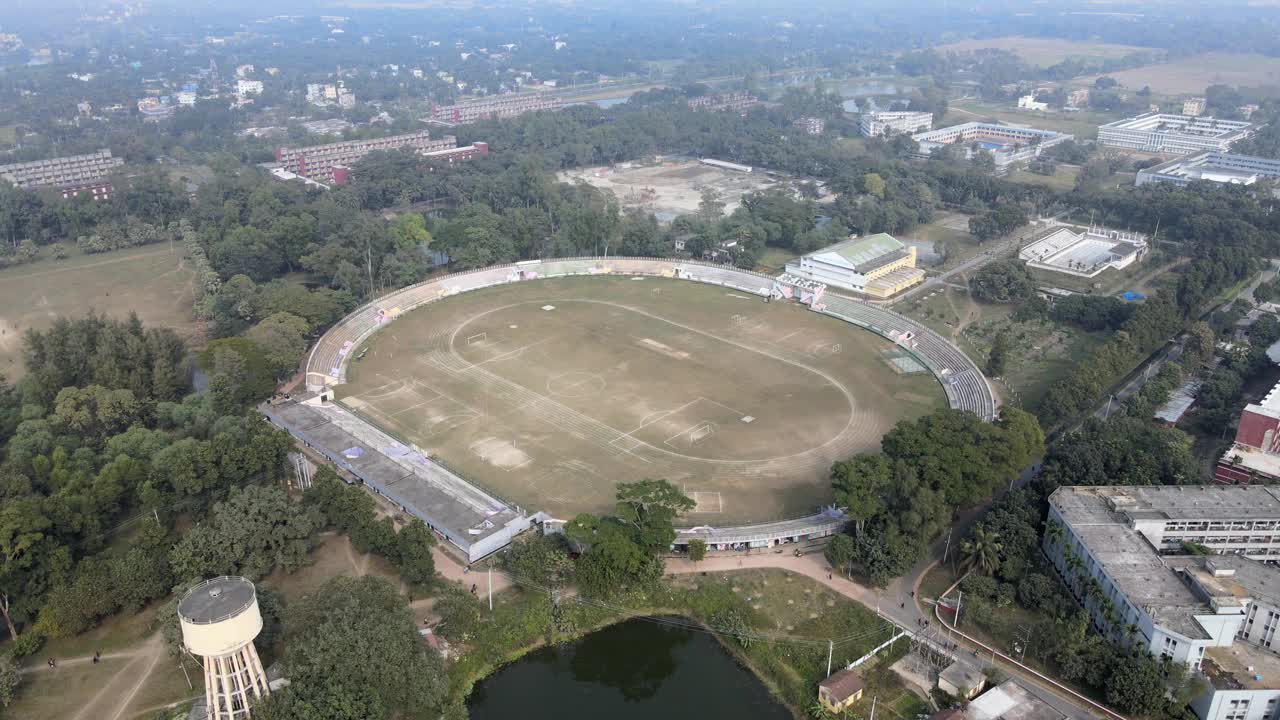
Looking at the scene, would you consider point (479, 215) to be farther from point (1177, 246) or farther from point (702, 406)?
point (1177, 246)

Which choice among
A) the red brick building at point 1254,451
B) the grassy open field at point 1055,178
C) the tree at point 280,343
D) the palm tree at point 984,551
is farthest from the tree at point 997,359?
the grassy open field at point 1055,178

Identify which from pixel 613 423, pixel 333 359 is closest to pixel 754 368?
pixel 613 423

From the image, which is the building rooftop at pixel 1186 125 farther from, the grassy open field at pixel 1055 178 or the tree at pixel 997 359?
the tree at pixel 997 359

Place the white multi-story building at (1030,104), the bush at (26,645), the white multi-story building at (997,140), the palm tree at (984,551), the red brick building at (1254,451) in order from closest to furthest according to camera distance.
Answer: the bush at (26,645) < the palm tree at (984,551) < the red brick building at (1254,451) < the white multi-story building at (997,140) < the white multi-story building at (1030,104)

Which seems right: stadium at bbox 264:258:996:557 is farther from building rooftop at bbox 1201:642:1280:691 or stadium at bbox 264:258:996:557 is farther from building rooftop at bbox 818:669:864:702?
building rooftop at bbox 1201:642:1280:691

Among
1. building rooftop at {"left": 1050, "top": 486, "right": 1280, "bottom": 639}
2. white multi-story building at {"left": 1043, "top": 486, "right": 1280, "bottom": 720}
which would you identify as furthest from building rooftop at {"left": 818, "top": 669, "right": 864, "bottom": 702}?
building rooftop at {"left": 1050, "top": 486, "right": 1280, "bottom": 639}
